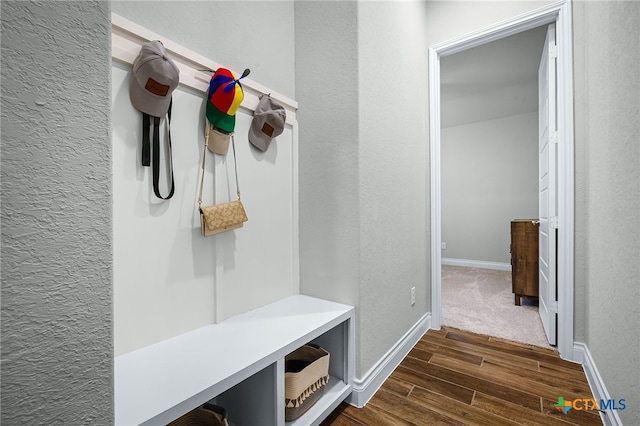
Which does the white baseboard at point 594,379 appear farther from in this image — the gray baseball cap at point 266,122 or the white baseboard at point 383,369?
the gray baseball cap at point 266,122

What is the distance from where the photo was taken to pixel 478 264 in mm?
4742

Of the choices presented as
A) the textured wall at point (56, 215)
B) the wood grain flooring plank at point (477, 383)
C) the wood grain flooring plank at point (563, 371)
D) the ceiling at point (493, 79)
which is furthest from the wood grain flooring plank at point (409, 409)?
the ceiling at point (493, 79)

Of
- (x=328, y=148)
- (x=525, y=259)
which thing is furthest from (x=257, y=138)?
(x=525, y=259)

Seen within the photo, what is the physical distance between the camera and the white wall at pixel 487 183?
441 cm

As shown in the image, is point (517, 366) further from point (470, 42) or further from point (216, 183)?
point (470, 42)

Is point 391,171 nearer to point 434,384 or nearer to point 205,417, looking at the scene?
point 434,384

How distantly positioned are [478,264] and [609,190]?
3.75m

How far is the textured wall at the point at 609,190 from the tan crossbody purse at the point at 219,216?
1430 millimetres

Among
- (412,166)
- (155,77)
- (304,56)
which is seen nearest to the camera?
(155,77)

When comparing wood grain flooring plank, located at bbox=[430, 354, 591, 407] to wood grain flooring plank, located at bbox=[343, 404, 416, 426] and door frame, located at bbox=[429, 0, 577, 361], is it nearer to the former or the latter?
door frame, located at bbox=[429, 0, 577, 361]

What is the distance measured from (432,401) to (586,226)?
1.35 meters

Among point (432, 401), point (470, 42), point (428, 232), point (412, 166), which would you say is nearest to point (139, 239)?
point (432, 401)

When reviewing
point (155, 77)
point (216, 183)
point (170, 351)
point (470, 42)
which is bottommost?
point (170, 351)

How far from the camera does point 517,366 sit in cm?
176
